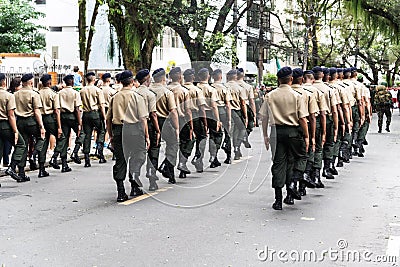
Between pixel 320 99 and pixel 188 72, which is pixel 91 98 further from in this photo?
pixel 320 99

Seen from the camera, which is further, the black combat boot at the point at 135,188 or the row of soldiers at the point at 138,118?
the black combat boot at the point at 135,188

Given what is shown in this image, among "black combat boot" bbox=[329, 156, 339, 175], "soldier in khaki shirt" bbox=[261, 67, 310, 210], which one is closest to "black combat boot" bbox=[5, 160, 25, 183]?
"soldier in khaki shirt" bbox=[261, 67, 310, 210]

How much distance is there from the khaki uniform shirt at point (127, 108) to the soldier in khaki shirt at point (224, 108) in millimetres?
3981

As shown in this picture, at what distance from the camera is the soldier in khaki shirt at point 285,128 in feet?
31.6

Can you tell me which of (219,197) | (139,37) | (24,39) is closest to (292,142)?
(219,197)

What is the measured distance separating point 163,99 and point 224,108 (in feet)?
9.03

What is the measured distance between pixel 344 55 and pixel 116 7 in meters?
29.7

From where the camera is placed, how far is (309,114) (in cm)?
1015

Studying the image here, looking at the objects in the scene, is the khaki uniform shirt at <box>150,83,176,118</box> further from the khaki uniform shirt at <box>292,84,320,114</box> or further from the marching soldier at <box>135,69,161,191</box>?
the khaki uniform shirt at <box>292,84,320,114</box>

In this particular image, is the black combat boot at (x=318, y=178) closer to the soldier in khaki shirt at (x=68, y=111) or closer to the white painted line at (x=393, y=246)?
the white painted line at (x=393, y=246)

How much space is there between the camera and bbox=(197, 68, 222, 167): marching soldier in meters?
13.7

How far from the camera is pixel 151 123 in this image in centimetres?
1128

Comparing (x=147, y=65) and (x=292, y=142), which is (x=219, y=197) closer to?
(x=292, y=142)

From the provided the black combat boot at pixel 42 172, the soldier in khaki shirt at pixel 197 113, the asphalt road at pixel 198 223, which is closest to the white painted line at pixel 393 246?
the asphalt road at pixel 198 223
